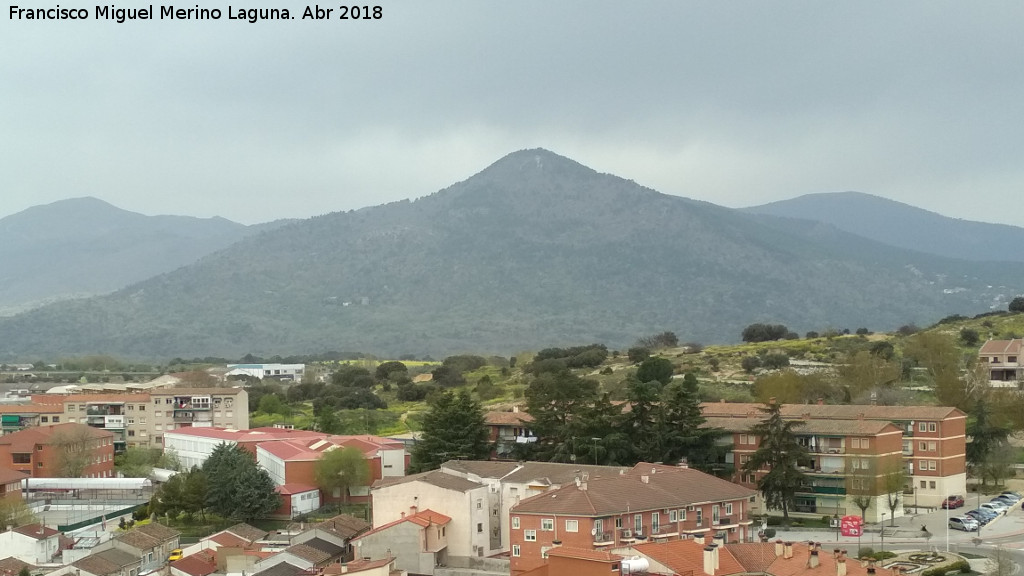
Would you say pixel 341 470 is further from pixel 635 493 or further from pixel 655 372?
pixel 655 372

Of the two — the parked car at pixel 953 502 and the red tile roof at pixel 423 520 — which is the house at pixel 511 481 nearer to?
the red tile roof at pixel 423 520

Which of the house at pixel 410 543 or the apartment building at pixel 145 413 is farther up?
the apartment building at pixel 145 413

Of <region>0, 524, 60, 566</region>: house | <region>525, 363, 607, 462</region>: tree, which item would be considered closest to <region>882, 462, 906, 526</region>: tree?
<region>525, 363, 607, 462</region>: tree

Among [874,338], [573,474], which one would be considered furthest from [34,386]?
[573,474]

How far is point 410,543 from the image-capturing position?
4441cm

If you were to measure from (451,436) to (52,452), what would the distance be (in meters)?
23.7

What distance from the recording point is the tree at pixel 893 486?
49250 mm

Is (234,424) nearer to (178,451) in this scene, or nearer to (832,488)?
(178,451)

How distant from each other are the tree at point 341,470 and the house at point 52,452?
15.5 meters

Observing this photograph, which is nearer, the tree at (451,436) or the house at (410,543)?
the house at (410,543)

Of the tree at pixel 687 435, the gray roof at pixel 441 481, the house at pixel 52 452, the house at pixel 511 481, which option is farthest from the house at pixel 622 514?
the house at pixel 52 452

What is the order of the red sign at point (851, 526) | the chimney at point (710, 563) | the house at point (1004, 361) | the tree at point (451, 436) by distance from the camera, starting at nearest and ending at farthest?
the chimney at point (710, 563)
the red sign at point (851, 526)
the tree at point (451, 436)
the house at point (1004, 361)

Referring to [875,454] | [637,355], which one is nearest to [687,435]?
[875,454]

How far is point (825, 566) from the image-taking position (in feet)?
113
